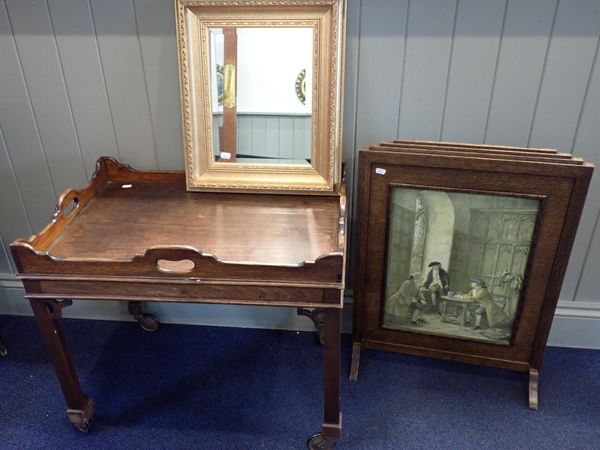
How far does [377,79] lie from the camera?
5.28ft

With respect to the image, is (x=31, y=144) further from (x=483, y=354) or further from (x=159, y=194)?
(x=483, y=354)

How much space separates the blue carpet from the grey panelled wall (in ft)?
1.77

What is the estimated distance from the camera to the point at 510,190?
57.6 inches

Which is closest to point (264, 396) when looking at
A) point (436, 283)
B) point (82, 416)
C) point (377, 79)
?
point (82, 416)

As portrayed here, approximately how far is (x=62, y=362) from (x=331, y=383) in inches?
31.5

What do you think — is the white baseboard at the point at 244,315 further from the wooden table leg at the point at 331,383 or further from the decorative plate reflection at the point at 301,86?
the decorative plate reflection at the point at 301,86

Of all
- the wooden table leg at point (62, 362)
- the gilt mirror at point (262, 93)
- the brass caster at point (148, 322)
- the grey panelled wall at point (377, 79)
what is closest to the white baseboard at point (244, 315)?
the brass caster at point (148, 322)

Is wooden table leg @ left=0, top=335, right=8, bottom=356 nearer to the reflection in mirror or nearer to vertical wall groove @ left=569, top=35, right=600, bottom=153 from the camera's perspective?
the reflection in mirror

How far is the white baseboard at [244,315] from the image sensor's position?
1.94 m

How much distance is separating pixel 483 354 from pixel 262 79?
3.87 feet

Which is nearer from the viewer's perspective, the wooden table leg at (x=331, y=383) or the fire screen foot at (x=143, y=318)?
the wooden table leg at (x=331, y=383)

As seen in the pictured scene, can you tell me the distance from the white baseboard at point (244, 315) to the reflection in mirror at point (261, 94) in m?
0.71

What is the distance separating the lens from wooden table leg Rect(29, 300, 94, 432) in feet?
4.64

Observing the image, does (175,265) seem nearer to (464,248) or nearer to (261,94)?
Answer: (261,94)
